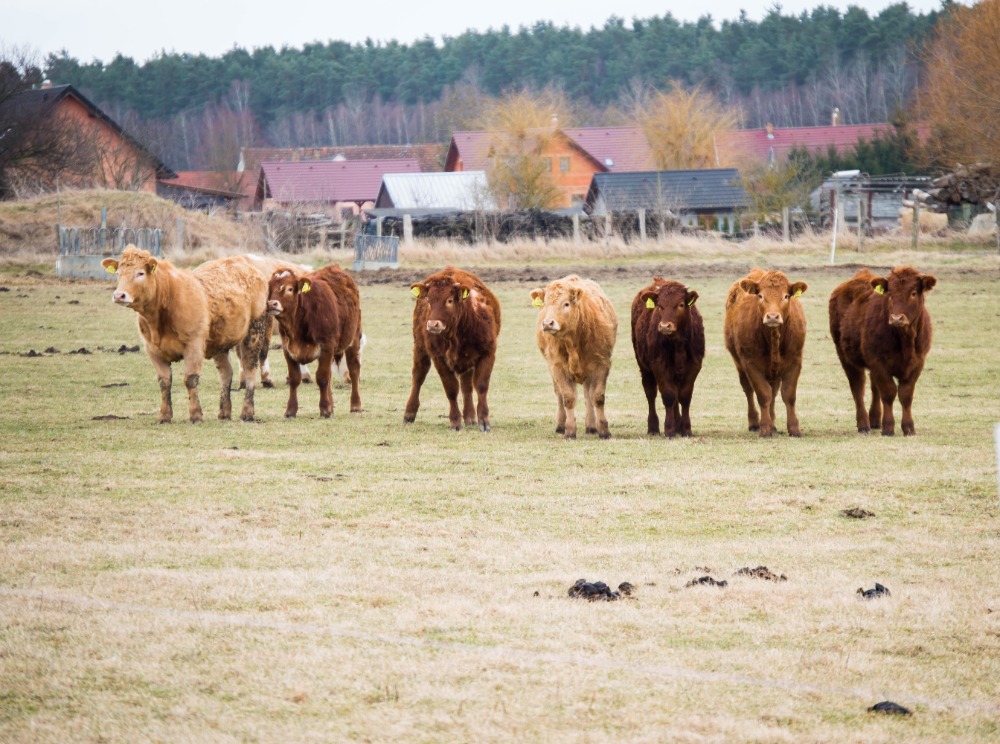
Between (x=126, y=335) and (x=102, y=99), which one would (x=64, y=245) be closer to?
(x=126, y=335)

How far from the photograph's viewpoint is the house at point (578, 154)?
76.4 metres

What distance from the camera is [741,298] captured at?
521 inches

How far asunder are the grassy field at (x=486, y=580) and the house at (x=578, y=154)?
198 ft

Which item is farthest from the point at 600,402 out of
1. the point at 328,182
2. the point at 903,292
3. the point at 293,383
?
the point at 328,182

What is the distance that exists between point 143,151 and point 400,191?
50.4 feet

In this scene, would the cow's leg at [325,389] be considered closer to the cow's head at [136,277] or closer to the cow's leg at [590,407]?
the cow's head at [136,277]

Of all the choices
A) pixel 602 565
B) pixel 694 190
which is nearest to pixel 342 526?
pixel 602 565

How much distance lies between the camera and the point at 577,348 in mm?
12914

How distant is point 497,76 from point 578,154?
6487cm

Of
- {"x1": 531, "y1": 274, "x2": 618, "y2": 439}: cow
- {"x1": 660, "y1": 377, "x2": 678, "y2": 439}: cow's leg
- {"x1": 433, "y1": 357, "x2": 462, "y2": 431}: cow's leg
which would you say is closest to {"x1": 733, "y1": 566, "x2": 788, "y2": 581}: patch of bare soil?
{"x1": 660, "y1": 377, "x2": 678, "y2": 439}: cow's leg

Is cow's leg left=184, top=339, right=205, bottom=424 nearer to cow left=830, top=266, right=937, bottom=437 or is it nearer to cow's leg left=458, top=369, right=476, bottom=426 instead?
cow's leg left=458, top=369, right=476, bottom=426

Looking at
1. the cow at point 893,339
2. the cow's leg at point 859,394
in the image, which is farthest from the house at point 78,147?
the cow at point 893,339

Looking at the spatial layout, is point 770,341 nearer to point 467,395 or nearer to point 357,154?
point 467,395

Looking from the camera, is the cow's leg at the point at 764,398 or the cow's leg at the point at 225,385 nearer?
the cow's leg at the point at 764,398
